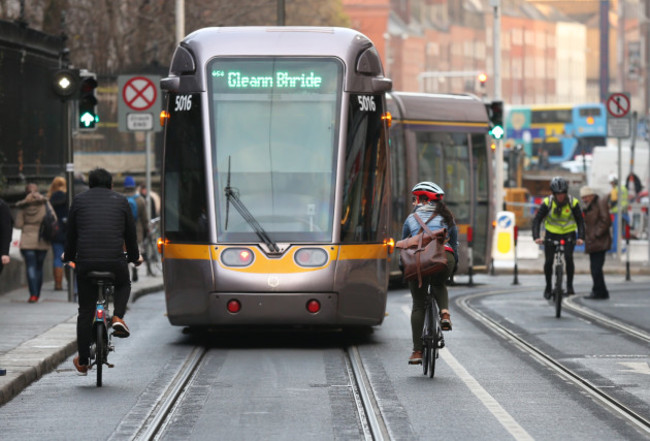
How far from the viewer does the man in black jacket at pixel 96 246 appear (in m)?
13.4

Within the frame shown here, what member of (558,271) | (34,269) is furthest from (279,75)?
(34,269)

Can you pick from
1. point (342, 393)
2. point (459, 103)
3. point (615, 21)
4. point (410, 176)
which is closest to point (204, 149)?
point (342, 393)

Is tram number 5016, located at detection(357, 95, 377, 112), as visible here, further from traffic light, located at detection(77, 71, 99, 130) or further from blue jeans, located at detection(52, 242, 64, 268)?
blue jeans, located at detection(52, 242, 64, 268)

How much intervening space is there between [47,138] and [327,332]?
1081cm

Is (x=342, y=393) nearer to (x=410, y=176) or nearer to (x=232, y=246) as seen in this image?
(x=232, y=246)

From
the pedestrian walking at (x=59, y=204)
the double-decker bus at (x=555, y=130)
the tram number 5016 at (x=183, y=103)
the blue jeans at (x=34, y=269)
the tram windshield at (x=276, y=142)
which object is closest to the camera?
the tram windshield at (x=276, y=142)

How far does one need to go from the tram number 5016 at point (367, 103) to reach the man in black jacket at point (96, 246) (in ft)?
12.5

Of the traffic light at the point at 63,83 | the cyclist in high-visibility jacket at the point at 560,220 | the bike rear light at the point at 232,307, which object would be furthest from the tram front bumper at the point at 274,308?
the traffic light at the point at 63,83

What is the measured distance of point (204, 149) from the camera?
1658 cm

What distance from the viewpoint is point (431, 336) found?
13.8 m

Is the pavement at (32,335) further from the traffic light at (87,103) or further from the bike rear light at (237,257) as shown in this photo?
the traffic light at (87,103)

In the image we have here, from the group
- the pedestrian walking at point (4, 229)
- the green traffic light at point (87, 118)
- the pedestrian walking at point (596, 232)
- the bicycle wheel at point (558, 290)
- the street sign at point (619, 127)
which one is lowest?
the bicycle wheel at point (558, 290)

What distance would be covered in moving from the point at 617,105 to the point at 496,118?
2552 mm

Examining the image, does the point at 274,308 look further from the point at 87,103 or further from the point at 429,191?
the point at 87,103
